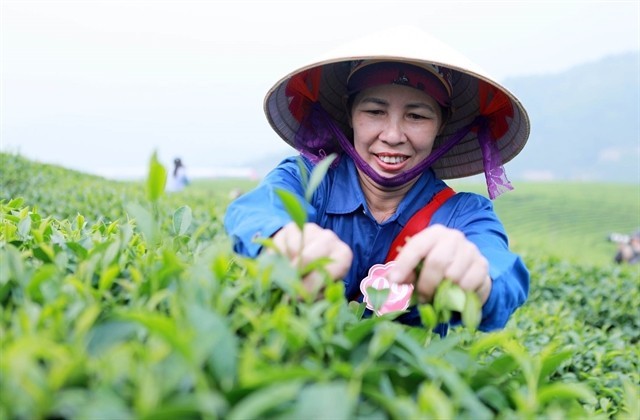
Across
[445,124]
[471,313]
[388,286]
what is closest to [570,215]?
[445,124]

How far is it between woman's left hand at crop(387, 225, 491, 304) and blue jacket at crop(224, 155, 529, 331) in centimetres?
21

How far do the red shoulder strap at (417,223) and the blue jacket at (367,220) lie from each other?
0.02 meters

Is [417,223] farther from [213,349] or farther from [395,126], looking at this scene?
[213,349]

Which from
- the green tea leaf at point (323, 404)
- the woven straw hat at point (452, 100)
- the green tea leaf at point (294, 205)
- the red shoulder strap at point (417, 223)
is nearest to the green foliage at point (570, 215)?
the woven straw hat at point (452, 100)

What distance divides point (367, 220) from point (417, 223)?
0.13 metres

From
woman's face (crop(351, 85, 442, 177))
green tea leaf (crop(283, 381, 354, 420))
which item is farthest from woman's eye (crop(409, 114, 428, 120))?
green tea leaf (crop(283, 381, 354, 420))

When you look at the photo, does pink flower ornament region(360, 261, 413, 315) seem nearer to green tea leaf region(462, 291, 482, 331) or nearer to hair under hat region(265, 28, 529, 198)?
hair under hat region(265, 28, 529, 198)

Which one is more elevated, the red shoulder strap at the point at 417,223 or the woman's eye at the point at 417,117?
the woman's eye at the point at 417,117

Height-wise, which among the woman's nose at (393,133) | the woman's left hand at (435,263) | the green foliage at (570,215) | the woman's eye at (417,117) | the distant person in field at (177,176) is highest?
the woman's eye at (417,117)

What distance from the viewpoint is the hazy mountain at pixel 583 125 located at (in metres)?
53.1

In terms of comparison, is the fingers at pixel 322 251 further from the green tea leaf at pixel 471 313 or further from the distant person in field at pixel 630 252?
the distant person in field at pixel 630 252

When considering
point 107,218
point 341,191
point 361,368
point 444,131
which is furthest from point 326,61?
point 107,218

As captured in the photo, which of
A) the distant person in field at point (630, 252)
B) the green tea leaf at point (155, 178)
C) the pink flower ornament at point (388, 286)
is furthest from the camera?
the distant person in field at point (630, 252)

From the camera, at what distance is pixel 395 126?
1604 mm
